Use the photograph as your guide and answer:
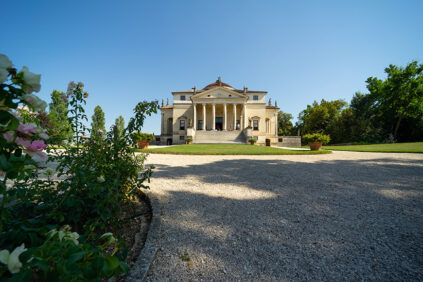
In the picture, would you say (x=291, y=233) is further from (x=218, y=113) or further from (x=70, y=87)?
(x=218, y=113)

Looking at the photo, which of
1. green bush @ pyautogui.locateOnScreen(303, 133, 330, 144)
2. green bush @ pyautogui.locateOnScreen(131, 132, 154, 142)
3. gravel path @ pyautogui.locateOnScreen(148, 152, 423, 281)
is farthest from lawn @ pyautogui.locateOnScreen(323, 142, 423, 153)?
green bush @ pyautogui.locateOnScreen(131, 132, 154, 142)

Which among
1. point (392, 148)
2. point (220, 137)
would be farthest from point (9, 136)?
point (220, 137)

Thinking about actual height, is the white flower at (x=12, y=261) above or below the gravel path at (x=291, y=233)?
above

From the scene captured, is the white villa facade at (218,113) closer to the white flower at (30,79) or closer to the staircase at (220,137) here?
the staircase at (220,137)

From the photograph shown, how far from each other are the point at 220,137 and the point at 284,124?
3195 cm

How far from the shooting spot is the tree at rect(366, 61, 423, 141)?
27391 mm

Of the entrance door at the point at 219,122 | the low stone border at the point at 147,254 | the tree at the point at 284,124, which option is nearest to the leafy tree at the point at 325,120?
the tree at the point at 284,124

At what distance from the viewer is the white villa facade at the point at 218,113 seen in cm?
3206

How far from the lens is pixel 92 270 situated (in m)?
0.72

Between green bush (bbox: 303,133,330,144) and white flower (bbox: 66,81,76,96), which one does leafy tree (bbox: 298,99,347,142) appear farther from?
white flower (bbox: 66,81,76,96)

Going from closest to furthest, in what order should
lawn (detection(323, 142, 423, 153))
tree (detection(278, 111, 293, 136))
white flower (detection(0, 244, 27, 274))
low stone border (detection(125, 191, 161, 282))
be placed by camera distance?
white flower (detection(0, 244, 27, 274)) → low stone border (detection(125, 191, 161, 282)) → lawn (detection(323, 142, 423, 153)) → tree (detection(278, 111, 293, 136))

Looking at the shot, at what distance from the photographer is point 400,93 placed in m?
28.3

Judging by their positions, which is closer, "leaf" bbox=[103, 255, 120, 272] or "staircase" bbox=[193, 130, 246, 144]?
"leaf" bbox=[103, 255, 120, 272]

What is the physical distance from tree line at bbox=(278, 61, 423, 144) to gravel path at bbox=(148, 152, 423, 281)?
32.0m
